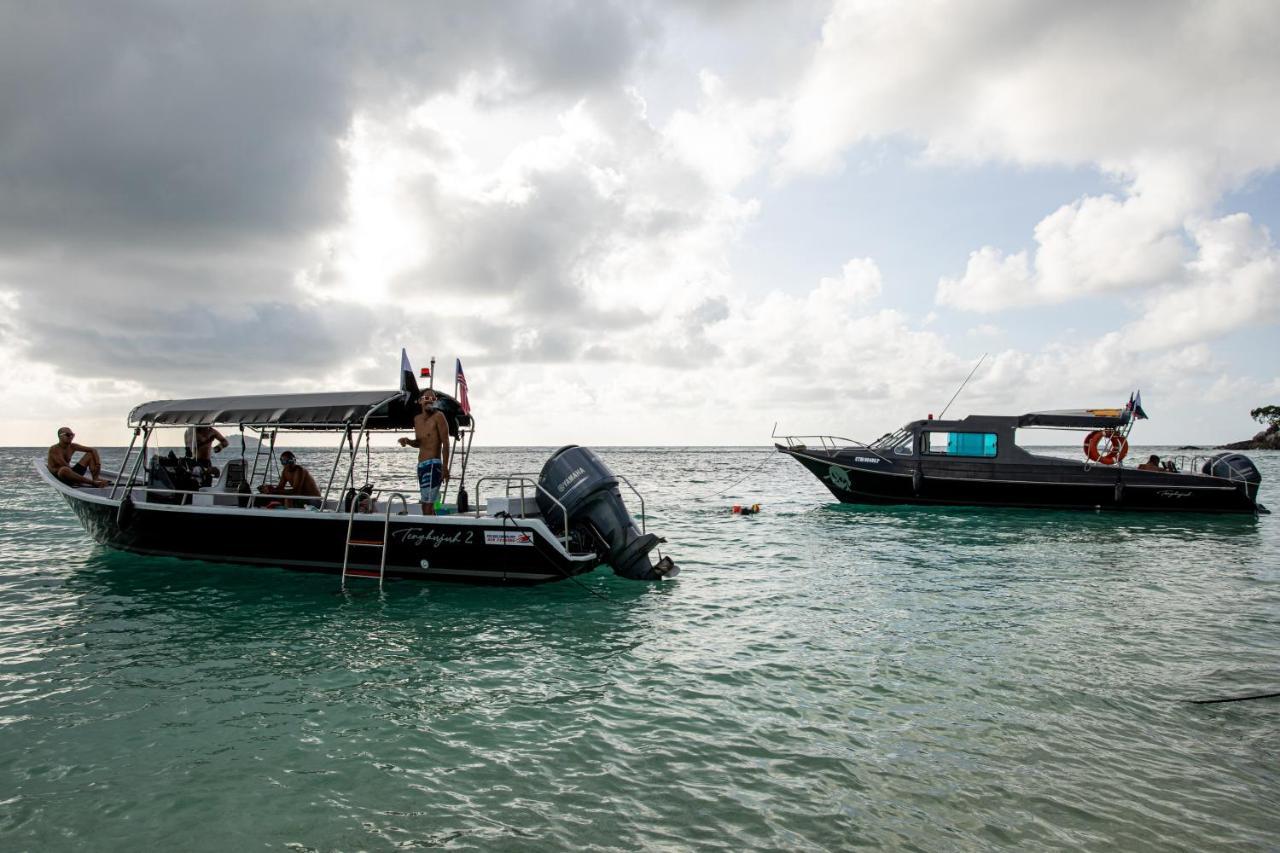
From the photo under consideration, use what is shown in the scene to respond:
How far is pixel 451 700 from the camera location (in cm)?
668

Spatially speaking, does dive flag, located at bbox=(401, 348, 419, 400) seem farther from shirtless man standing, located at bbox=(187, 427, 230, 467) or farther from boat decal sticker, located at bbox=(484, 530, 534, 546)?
shirtless man standing, located at bbox=(187, 427, 230, 467)

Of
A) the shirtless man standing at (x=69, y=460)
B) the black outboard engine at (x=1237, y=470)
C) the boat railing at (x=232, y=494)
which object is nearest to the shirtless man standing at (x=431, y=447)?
the boat railing at (x=232, y=494)

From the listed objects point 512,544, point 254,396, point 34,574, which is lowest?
point 34,574

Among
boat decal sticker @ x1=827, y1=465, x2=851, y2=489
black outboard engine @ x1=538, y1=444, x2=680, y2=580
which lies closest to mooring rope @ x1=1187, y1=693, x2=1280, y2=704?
black outboard engine @ x1=538, y1=444, x2=680, y2=580

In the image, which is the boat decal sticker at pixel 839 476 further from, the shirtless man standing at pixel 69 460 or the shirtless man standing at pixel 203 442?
the shirtless man standing at pixel 69 460

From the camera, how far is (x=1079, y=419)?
2544cm

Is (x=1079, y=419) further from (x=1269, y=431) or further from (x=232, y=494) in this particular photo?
(x=1269, y=431)

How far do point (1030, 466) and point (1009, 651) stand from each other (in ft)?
63.3

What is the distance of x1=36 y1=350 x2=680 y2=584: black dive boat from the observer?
1094 cm

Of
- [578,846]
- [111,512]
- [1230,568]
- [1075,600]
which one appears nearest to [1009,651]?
[1075,600]

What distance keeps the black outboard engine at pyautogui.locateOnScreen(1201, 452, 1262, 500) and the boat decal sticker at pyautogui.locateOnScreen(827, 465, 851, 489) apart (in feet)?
39.5

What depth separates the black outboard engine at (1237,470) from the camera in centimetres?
2417

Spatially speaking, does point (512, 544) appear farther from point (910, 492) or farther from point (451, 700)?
point (910, 492)

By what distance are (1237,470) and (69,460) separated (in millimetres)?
34967
